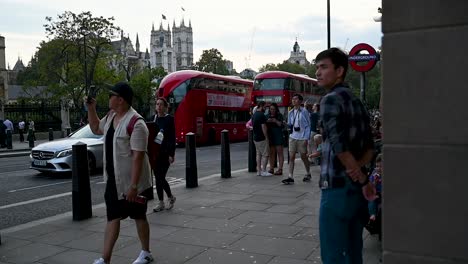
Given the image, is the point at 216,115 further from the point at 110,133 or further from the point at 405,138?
the point at 405,138

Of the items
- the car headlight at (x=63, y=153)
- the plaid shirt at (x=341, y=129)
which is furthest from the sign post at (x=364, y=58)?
the car headlight at (x=63, y=153)

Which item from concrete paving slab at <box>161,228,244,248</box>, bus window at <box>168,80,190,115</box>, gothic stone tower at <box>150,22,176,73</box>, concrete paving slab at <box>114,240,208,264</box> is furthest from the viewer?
gothic stone tower at <box>150,22,176,73</box>

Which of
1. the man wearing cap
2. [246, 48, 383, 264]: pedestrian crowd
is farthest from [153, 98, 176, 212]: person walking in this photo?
[246, 48, 383, 264]: pedestrian crowd

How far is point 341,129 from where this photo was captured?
2.84 metres

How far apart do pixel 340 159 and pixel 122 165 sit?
7.12ft

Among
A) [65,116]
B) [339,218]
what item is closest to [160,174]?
[339,218]

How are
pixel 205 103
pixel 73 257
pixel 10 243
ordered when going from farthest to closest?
pixel 205 103 → pixel 10 243 → pixel 73 257

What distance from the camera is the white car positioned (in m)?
11.5

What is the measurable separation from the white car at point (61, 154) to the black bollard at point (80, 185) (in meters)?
4.87

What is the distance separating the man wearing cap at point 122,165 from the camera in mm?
4207

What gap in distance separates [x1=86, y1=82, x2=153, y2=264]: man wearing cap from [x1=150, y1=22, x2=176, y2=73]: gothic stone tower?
148 meters

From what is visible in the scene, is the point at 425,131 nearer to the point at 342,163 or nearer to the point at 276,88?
the point at 342,163

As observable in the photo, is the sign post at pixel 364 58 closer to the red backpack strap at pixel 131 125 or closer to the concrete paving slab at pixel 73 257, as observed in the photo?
the red backpack strap at pixel 131 125

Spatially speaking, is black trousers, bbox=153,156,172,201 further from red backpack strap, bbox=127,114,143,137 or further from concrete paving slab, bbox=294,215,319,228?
red backpack strap, bbox=127,114,143,137
